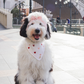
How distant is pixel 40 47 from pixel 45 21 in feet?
1.46

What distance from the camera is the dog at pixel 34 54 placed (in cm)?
282

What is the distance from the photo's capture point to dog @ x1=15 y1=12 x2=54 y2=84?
282cm

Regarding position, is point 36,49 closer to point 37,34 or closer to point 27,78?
point 37,34

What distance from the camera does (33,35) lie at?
2.78m

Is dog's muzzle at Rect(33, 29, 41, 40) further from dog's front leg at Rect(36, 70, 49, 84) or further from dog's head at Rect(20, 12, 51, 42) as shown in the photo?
dog's front leg at Rect(36, 70, 49, 84)

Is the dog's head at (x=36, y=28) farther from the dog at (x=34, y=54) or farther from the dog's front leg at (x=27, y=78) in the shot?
the dog's front leg at (x=27, y=78)

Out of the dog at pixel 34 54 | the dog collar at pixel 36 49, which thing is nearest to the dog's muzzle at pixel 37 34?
the dog at pixel 34 54

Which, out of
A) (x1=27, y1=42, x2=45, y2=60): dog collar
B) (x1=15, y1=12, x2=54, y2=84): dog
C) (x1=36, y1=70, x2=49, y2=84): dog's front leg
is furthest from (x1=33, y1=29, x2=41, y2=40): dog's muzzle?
(x1=36, y1=70, x2=49, y2=84): dog's front leg

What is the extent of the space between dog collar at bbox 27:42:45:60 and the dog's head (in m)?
0.17

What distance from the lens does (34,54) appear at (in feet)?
9.77

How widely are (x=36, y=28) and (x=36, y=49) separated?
48 cm

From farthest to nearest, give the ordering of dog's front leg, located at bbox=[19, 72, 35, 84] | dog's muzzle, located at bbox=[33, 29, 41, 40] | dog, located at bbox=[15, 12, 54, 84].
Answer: dog's front leg, located at bbox=[19, 72, 35, 84]
dog, located at bbox=[15, 12, 54, 84]
dog's muzzle, located at bbox=[33, 29, 41, 40]

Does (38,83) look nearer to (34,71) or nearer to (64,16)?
(34,71)

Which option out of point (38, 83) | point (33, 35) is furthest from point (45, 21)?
point (38, 83)
